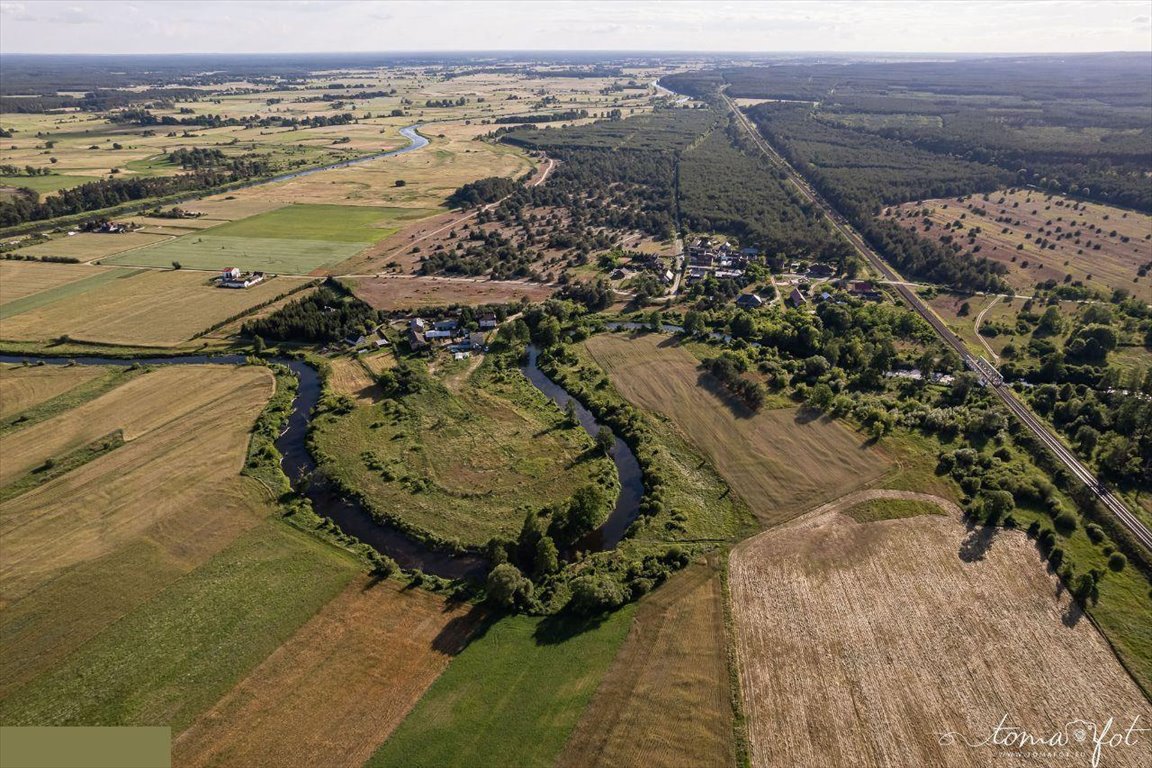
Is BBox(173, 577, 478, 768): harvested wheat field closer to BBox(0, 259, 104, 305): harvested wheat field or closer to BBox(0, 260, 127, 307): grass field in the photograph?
BBox(0, 260, 127, 307): grass field

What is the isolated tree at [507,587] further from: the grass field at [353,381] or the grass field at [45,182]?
the grass field at [45,182]

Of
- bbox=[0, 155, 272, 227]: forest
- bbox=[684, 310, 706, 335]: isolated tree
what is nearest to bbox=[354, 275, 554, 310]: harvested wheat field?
bbox=[684, 310, 706, 335]: isolated tree

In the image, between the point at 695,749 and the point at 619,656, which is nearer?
the point at 695,749

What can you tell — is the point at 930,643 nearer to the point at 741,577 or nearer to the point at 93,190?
the point at 741,577

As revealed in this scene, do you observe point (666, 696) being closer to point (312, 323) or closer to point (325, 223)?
point (312, 323)

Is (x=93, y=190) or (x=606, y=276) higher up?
(x=93, y=190)

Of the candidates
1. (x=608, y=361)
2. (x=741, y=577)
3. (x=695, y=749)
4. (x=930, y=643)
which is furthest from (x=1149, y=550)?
(x=608, y=361)
